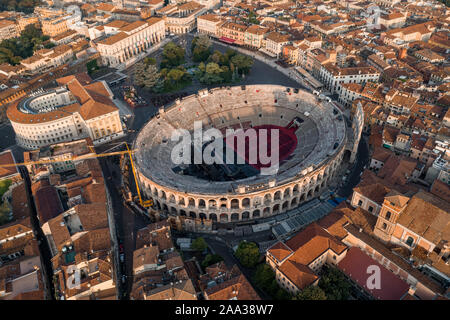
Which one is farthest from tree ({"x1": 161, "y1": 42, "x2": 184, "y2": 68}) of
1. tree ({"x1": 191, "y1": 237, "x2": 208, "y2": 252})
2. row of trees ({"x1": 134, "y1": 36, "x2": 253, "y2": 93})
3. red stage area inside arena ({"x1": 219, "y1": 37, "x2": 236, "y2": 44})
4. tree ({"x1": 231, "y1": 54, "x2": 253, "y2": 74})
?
tree ({"x1": 191, "y1": 237, "x2": 208, "y2": 252})

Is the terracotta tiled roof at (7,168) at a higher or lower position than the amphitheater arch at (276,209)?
higher

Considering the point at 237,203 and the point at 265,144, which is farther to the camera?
the point at 265,144

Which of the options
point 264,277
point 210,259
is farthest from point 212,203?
point 264,277

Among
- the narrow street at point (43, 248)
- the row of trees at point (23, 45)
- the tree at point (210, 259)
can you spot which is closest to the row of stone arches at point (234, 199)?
the tree at point (210, 259)

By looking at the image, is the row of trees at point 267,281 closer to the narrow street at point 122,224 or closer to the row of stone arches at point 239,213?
the row of stone arches at point 239,213

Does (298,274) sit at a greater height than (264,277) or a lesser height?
greater

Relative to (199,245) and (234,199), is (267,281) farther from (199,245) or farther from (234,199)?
(234,199)

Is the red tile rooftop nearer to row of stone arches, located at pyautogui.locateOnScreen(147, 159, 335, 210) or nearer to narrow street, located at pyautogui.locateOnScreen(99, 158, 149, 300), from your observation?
row of stone arches, located at pyautogui.locateOnScreen(147, 159, 335, 210)
